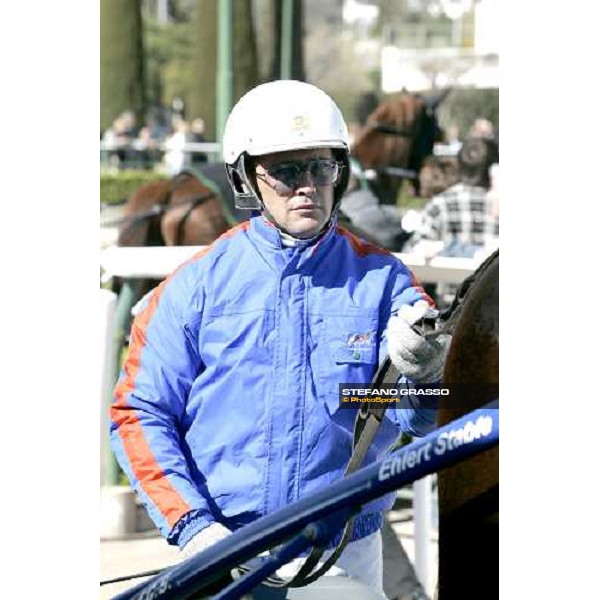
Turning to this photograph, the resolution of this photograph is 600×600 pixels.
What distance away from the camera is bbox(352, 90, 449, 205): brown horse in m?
8.35

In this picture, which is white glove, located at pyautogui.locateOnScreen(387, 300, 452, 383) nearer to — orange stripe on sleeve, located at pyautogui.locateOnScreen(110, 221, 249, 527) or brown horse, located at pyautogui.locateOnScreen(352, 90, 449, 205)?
orange stripe on sleeve, located at pyautogui.locateOnScreen(110, 221, 249, 527)

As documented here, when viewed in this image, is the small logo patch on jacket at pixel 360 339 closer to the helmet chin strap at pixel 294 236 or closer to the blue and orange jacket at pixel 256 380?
the blue and orange jacket at pixel 256 380

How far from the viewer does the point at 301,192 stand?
9.14 feet

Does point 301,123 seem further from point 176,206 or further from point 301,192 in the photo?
point 176,206

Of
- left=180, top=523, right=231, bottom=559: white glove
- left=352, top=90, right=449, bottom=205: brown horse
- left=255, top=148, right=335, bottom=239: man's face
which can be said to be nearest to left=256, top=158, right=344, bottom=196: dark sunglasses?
left=255, top=148, right=335, bottom=239: man's face

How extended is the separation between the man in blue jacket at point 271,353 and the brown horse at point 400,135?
5.23m

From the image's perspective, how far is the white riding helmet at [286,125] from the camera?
2768 mm

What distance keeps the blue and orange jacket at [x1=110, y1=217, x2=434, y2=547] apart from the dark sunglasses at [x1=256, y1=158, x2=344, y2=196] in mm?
77

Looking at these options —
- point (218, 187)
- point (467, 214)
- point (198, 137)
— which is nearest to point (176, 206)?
point (218, 187)
